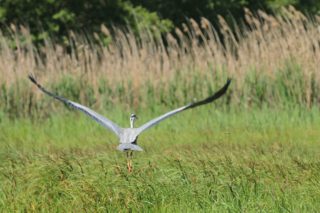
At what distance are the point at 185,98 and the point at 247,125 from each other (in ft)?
6.07

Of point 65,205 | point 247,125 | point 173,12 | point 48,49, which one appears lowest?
point 65,205

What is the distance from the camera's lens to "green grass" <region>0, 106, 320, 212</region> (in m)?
7.55

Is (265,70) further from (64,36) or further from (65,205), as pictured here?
(64,36)

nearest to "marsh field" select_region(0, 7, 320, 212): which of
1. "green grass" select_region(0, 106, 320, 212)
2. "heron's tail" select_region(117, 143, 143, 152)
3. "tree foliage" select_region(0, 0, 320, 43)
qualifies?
"green grass" select_region(0, 106, 320, 212)

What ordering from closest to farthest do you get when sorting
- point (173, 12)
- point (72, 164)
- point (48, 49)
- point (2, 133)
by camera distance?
point (72, 164) < point (2, 133) < point (48, 49) < point (173, 12)

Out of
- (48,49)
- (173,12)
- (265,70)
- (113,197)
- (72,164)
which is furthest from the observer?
(173,12)

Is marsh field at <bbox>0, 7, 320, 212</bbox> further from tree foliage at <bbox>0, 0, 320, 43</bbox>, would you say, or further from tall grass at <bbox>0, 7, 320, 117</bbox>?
tree foliage at <bbox>0, 0, 320, 43</bbox>

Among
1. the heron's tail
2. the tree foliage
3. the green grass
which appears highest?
the tree foliage

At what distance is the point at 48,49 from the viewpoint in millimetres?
15656

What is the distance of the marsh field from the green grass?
14 millimetres

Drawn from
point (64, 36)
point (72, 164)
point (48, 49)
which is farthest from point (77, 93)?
point (64, 36)

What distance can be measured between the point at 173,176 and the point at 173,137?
13.2 feet

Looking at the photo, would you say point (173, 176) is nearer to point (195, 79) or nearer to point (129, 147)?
point (129, 147)

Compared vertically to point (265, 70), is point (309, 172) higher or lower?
lower
